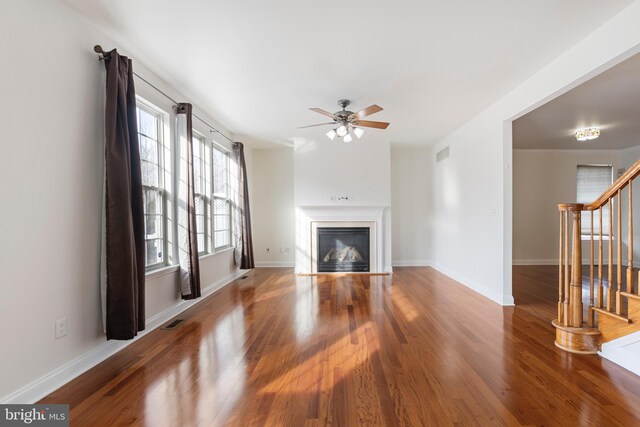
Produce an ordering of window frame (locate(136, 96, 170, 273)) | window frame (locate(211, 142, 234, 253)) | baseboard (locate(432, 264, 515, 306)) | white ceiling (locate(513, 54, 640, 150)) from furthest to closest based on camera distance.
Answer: window frame (locate(211, 142, 234, 253)) < baseboard (locate(432, 264, 515, 306)) < window frame (locate(136, 96, 170, 273)) < white ceiling (locate(513, 54, 640, 150))

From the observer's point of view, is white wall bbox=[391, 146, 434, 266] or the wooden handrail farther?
white wall bbox=[391, 146, 434, 266]

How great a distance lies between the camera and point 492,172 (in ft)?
13.7

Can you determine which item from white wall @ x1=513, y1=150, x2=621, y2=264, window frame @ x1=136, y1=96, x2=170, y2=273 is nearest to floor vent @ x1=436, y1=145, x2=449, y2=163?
white wall @ x1=513, y1=150, x2=621, y2=264

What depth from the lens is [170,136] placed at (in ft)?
12.0

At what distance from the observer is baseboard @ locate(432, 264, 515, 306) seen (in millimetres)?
3922

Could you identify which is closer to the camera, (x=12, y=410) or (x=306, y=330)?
(x=12, y=410)

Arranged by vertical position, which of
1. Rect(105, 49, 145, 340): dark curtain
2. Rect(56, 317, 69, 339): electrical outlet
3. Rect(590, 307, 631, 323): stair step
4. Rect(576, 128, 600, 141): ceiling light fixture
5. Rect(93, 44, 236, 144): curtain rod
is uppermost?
Rect(93, 44, 236, 144): curtain rod

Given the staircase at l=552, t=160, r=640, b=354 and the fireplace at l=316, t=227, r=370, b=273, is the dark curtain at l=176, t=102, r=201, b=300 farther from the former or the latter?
the staircase at l=552, t=160, r=640, b=354

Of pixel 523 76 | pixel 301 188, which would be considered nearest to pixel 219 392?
pixel 523 76

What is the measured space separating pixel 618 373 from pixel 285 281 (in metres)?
4.17

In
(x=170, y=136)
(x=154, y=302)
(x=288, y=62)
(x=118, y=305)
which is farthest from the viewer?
(x=170, y=136)

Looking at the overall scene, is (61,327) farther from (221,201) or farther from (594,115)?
(594,115)

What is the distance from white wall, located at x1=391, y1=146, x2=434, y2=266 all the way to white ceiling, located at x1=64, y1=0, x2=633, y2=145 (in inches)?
105

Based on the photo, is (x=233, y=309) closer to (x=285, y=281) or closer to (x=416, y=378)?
(x=285, y=281)
